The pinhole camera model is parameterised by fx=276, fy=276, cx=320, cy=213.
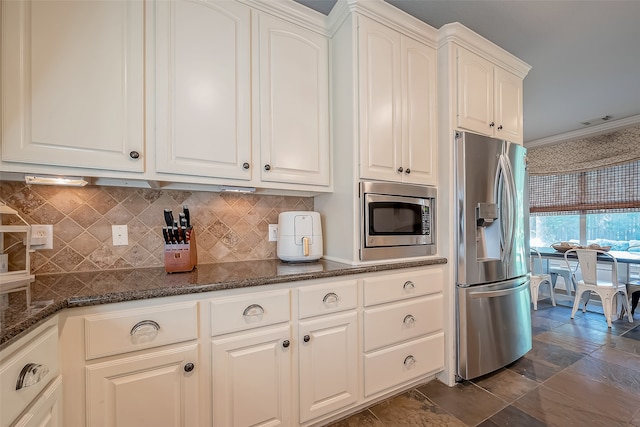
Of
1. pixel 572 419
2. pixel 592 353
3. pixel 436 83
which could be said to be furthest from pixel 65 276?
pixel 592 353

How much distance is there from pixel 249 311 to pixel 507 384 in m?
A: 1.88

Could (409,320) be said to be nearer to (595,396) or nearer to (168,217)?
(595,396)

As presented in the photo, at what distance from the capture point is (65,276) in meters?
1.35

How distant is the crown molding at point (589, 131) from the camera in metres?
3.66

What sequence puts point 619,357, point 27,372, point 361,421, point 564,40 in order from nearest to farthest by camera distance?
point 27,372 < point 361,421 < point 564,40 < point 619,357

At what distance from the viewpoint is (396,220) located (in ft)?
5.86

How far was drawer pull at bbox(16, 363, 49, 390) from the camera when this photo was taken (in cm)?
74

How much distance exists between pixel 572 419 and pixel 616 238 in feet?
12.7

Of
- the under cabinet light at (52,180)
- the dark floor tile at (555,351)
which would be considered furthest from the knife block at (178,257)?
the dark floor tile at (555,351)

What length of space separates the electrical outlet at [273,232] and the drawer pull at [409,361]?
3.76 feet

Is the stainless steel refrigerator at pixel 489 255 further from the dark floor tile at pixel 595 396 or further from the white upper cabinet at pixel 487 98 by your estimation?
the dark floor tile at pixel 595 396

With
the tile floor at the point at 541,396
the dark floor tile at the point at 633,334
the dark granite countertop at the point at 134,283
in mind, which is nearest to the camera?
the dark granite countertop at the point at 134,283

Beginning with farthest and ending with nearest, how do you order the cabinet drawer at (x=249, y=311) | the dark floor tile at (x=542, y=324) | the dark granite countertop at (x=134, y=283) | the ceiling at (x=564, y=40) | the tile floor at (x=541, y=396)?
1. the dark floor tile at (x=542, y=324)
2. the ceiling at (x=564, y=40)
3. the tile floor at (x=541, y=396)
4. the cabinet drawer at (x=249, y=311)
5. the dark granite countertop at (x=134, y=283)

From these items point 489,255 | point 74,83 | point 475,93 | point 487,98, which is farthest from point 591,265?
point 74,83
